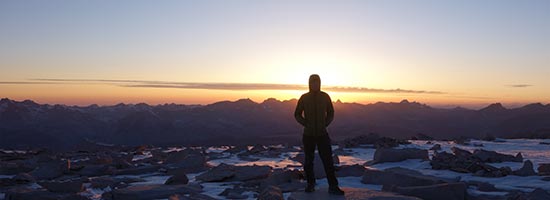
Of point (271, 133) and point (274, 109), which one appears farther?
point (274, 109)

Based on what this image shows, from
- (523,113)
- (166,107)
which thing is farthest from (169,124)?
(523,113)

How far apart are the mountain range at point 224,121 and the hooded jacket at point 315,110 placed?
83.2 metres

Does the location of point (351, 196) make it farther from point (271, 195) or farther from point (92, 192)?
A: point (92, 192)

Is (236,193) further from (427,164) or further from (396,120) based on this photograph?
(396,120)

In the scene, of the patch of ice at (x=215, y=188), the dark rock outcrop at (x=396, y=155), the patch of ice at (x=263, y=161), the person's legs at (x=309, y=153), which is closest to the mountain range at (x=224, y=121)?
the patch of ice at (x=263, y=161)

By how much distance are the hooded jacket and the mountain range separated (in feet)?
273

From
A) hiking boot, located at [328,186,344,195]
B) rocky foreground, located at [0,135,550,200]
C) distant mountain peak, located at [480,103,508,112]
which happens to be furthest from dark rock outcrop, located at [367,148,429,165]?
distant mountain peak, located at [480,103,508,112]

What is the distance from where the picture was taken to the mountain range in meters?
97.6

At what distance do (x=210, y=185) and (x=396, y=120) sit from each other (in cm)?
10797

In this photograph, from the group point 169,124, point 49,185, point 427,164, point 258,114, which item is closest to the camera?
point 49,185

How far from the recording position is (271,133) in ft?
345

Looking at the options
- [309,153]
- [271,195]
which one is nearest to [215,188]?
[271,195]

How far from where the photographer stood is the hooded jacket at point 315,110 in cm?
898

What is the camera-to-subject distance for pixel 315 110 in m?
8.95
